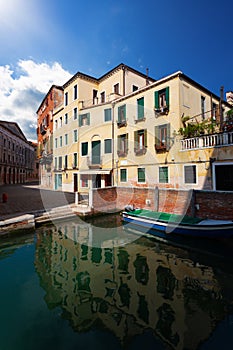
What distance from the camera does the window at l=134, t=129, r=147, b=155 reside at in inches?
534

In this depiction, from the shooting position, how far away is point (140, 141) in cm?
1406

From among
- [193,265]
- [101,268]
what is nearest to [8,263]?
[101,268]

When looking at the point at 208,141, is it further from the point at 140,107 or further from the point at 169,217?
the point at 140,107

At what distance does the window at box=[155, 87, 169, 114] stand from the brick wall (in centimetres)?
575

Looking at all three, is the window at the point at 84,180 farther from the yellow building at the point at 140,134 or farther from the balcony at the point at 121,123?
the balcony at the point at 121,123

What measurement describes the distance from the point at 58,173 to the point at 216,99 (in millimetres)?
17398

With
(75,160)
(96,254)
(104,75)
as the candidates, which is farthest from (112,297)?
(104,75)

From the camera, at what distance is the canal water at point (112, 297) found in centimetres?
319

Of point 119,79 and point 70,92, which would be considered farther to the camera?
point 70,92

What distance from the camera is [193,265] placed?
19.0 ft

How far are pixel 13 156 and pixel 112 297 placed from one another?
124ft

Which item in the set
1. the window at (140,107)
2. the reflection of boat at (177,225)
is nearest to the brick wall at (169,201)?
the reflection of boat at (177,225)

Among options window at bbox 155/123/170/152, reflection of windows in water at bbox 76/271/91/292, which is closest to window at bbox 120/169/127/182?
window at bbox 155/123/170/152

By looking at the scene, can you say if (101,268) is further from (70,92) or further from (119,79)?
(70,92)
